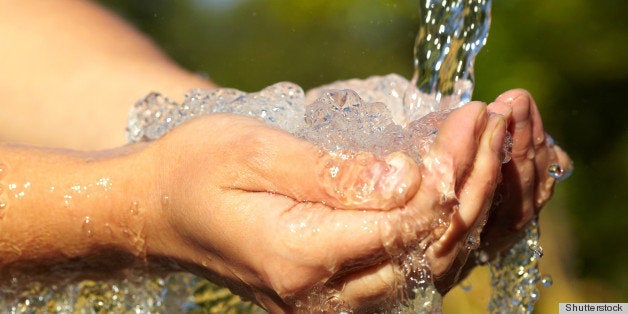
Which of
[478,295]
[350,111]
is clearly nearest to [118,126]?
[350,111]

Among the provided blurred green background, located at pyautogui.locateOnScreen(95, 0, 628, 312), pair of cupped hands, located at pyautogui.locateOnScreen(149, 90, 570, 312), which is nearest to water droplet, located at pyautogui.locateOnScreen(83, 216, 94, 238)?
pair of cupped hands, located at pyautogui.locateOnScreen(149, 90, 570, 312)

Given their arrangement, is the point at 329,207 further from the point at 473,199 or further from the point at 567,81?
the point at 567,81

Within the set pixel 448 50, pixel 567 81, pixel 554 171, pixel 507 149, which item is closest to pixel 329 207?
pixel 507 149

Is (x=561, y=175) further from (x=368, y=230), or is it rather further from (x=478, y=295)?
(x=478, y=295)

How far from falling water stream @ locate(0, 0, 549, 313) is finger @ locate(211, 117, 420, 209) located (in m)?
0.04

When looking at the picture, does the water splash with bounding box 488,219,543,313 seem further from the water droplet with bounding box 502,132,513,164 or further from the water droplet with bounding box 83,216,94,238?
the water droplet with bounding box 83,216,94,238

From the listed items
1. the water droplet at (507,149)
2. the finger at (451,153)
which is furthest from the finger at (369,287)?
the water droplet at (507,149)

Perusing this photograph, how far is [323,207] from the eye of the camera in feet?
3.07

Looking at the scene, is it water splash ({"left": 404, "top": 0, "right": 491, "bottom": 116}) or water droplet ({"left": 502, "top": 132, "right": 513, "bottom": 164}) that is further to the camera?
water splash ({"left": 404, "top": 0, "right": 491, "bottom": 116})

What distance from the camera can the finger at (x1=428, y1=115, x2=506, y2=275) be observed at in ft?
3.15

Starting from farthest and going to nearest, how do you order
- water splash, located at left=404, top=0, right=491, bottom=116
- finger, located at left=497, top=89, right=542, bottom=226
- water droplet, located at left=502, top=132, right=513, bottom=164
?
water splash, located at left=404, top=0, right=491, bottom=116 < finger, located at left=497, top=89, right=542, bottom=226 < water droplet, located at left=502, top=132, right=513, bottom=164

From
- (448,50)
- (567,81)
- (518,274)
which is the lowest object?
(518,274)

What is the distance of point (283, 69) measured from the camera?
5.55m

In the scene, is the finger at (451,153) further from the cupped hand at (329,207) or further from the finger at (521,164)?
the finger at (521,164)
